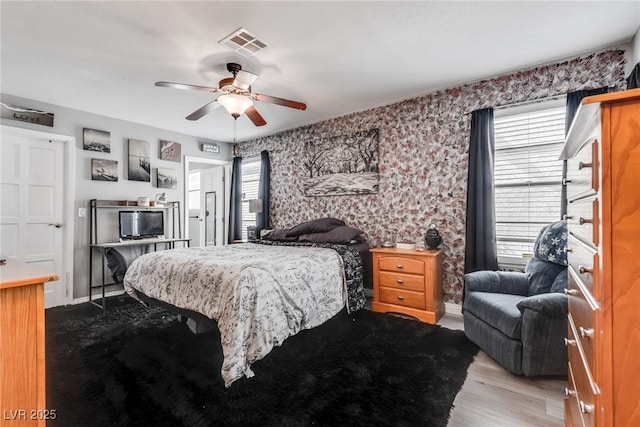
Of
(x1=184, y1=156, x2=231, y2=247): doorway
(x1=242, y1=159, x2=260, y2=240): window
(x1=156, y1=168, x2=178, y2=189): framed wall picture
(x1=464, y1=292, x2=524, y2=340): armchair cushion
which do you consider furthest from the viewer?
(x1=184, y1=156, x2=231, y2=247): doorway

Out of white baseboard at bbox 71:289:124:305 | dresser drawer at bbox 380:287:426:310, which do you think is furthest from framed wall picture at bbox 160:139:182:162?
dresser drawer at bbox 380:287:426:310

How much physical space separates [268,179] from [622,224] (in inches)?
190

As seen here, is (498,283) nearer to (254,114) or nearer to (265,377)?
(265,377)

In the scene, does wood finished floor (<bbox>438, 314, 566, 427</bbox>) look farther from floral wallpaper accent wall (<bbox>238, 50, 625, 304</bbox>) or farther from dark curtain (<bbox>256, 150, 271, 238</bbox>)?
dark curtain (<bbox>256, 150, 271, 238</bbox>)

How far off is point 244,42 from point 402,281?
2794 millimetres

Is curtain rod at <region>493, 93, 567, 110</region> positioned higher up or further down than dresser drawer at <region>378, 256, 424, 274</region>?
higher up

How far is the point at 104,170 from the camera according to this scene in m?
4.28

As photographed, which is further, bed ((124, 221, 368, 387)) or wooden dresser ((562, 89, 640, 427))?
bed ((124, 221, 368, 387))

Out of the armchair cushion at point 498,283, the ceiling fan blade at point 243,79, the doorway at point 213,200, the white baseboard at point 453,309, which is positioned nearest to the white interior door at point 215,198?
the doorway at point 213,200

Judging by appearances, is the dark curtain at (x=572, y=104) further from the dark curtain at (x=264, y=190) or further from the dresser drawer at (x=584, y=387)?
the dark curtain at (x=264, y=190)

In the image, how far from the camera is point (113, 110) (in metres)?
4.06

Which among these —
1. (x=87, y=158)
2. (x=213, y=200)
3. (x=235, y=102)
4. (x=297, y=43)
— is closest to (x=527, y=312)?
(x=297, y=43)

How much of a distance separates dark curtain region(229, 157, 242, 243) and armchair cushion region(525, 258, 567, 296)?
15.4ft

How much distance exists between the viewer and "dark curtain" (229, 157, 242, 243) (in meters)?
5.75
